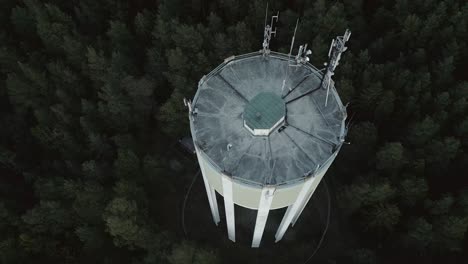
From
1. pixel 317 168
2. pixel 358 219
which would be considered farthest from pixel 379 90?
pixel 317 168

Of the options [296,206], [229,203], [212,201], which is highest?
[212,201]

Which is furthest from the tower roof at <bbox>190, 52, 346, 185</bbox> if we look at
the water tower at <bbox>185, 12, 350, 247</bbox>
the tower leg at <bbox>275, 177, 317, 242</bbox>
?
the tower leg at <bbox>275, 177, 317, 242</bbox>

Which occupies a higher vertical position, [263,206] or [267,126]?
[267,126]

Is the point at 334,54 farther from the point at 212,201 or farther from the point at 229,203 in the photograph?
the point at 212,201

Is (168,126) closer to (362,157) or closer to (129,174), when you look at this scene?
(129,174)

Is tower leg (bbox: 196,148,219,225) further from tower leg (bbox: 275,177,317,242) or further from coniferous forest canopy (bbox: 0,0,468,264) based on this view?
tower leg (bbox: 275,177,317,242)

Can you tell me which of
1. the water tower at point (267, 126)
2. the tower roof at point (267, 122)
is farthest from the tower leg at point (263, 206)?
the tower roof at point (267, 122)

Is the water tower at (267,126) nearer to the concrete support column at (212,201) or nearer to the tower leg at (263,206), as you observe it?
the tower leg at (263,206)

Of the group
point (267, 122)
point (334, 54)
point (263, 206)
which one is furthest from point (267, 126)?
point (263, 206)

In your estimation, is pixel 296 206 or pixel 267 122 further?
pixel 296 206
